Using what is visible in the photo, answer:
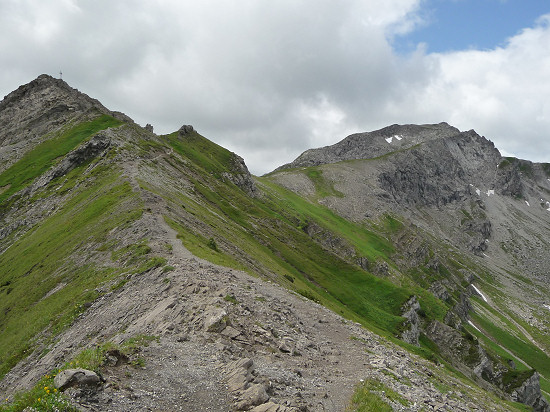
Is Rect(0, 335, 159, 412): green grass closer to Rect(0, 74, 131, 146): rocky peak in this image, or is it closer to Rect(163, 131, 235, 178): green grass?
Rect(163, 131, 235, 178): green grass

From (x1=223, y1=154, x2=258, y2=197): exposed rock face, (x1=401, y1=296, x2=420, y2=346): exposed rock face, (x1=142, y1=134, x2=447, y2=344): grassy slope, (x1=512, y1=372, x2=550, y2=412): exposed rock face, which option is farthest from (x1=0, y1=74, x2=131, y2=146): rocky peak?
(x1=512, y1=372, x2=550, y2=412): exposed rock face

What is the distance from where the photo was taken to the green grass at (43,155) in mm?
106875

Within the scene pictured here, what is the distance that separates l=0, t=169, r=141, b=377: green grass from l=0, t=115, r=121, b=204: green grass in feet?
129

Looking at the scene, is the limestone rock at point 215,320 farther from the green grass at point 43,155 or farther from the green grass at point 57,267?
the green grass at point 43,155

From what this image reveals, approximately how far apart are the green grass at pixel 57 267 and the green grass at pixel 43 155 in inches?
1545

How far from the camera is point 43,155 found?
119438mm

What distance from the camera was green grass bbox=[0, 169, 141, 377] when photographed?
3719 centimetres

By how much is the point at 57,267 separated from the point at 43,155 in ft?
280

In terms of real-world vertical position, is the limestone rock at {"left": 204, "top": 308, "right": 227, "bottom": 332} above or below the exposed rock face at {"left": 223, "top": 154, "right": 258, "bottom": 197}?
below

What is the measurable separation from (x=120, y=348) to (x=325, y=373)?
1120 cm

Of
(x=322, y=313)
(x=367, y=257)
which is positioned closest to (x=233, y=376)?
(x=322, y=313)

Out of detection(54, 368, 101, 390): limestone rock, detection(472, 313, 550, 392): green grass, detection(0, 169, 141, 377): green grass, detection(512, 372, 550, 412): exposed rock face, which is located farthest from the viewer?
detection(472, 313, 550, 392): green grass

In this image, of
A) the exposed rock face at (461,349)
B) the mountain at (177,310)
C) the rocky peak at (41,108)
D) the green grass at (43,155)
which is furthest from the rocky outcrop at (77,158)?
the exposed rock face at (461,349)

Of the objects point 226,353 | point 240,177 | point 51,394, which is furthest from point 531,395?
point 240,177
